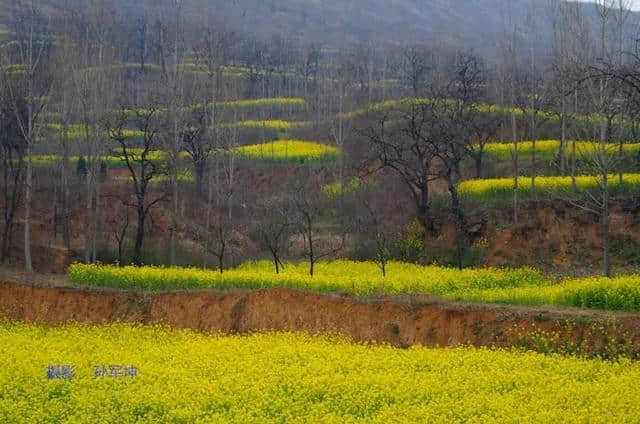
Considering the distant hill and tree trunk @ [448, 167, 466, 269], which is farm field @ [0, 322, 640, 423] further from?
the distant hill

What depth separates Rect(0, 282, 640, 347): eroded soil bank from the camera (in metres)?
23.0

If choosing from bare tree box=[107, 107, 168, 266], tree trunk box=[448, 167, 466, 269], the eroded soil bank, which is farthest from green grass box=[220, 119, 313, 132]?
the eroded soil bank

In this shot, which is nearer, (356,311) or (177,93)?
(356,311)

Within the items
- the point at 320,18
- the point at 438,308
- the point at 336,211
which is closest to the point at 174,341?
the point at 438,308

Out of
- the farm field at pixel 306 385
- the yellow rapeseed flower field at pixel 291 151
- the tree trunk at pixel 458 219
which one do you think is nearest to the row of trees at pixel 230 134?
the tree trunk at pixel 458 219

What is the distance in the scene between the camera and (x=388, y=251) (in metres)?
37.6

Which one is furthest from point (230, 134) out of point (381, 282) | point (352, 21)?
point (352, 21)

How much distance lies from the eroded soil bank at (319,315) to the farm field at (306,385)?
1735mm

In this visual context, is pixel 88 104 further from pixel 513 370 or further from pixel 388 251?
pixel 513 370

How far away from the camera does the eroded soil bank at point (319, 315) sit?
22953 mm

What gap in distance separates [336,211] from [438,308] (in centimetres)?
2322

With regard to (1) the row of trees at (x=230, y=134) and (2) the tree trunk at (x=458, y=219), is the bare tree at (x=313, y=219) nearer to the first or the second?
(1) the row of trees at (x=230, y=134)

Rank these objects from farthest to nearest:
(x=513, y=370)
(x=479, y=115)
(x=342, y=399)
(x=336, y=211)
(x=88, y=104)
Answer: (x=479, y=115)
(x=336, y=211)
(x=88, y=104)
(x=513, y=370)
(x=342, y=399)

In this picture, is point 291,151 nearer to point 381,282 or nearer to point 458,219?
point 458,219
